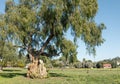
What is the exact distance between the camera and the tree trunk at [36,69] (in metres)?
36.3

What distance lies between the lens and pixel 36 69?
36.9m

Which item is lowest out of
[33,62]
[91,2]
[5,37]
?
[33,62]

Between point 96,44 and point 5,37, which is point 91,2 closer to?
point 96,44

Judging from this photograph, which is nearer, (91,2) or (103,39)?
(91,2)

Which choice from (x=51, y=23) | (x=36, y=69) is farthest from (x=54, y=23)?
(x=36, y=69)

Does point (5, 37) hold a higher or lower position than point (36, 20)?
lower

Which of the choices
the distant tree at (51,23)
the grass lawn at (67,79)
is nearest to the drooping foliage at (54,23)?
the distant tree at (51,23)

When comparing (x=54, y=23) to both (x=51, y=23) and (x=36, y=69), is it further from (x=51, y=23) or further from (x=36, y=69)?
(x=36, y=69)

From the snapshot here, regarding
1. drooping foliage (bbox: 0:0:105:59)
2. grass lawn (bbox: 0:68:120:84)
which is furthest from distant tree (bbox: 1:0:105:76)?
grass lawn (bbox: 0:68:120:84)

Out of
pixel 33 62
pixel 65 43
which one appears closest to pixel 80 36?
pixel 65 43

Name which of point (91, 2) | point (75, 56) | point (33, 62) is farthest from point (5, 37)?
point (91, 2)

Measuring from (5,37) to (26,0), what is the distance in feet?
18.3

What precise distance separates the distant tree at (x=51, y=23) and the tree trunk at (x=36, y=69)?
0.30 metres

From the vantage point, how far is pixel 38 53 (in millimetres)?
37906
